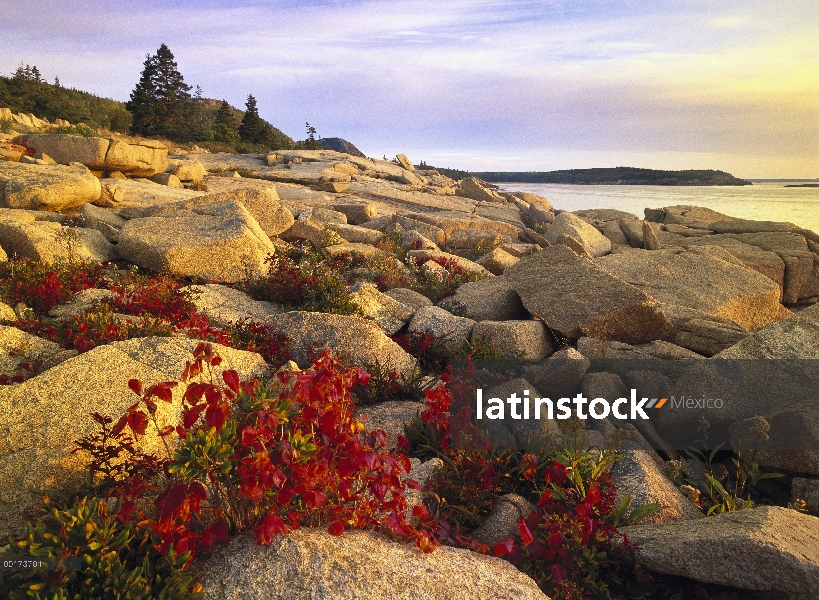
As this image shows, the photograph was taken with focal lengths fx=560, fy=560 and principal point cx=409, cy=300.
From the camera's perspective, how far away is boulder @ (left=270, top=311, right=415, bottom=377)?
277 inches

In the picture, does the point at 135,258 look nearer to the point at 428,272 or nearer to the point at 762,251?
the point at 428,272

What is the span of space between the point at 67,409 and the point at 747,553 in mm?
5364

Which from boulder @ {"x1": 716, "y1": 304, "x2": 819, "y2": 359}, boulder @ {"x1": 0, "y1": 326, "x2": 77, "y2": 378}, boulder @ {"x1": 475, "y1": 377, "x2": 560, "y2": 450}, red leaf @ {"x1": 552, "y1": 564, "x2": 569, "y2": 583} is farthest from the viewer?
boulder @ {"x1": 716, "y1": 304, "x2": 819, "y2": 359}

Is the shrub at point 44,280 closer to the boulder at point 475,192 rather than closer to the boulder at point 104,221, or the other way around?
the boulder at point 104,221

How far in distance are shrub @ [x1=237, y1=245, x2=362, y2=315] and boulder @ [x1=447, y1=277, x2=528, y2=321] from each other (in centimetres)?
209

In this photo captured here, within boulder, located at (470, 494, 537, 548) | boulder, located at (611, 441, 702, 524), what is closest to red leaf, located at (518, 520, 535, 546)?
boulder, located at (470, 494, 537, 548)

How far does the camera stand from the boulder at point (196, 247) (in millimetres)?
9578

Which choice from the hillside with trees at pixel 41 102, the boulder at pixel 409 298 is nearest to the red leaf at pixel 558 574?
the boulder at pixel 409 298

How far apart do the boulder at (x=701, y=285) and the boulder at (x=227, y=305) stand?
18.1 ft

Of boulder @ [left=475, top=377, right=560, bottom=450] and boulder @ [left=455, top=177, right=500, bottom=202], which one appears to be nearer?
boulder @ [left=475, top=377, right=560, bottom=450]

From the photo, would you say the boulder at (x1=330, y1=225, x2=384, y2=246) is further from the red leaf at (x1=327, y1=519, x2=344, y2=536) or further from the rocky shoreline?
the red leaf at (x1=327, y1=519, x2=344, y2=536)

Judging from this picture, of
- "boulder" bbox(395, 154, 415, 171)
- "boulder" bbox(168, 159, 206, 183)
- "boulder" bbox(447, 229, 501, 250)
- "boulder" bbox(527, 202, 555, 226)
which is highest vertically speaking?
"boulder" bbox(395, 154, 415, 171)

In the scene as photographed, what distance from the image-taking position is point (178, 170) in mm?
21125

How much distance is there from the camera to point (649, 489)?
4652mm
